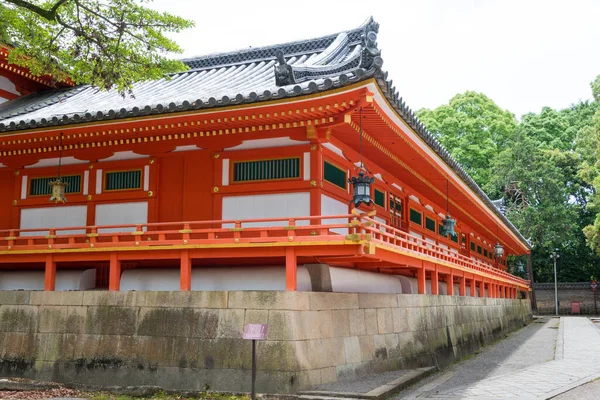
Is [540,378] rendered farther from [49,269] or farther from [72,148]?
[72,148]

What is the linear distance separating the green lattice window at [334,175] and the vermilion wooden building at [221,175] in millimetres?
46

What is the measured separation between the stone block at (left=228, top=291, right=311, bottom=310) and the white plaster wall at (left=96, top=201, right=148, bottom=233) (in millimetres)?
4365

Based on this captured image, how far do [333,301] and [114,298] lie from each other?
4.56 metres

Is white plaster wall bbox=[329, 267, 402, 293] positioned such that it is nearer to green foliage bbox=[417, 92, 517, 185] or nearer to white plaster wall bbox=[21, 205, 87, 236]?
white plaster wall bbox=[21, 205, 87, 236]

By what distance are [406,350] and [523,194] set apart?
39618 millimetres

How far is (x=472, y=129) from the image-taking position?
57.1m

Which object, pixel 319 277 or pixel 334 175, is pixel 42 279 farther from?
pixel 334 175

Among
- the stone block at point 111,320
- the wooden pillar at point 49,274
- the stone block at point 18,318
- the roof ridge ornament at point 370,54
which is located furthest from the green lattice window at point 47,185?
the roof ridge ornament at point 370,54

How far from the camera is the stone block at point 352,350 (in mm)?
12578

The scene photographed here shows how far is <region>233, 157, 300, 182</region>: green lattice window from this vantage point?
1355 centimetres

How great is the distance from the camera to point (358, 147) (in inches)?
609

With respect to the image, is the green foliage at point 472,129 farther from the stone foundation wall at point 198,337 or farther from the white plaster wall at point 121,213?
the white plaster wall at point 121,213

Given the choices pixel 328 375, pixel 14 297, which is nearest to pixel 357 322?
pixel 328 375

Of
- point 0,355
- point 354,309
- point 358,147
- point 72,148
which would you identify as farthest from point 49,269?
point 358,147
